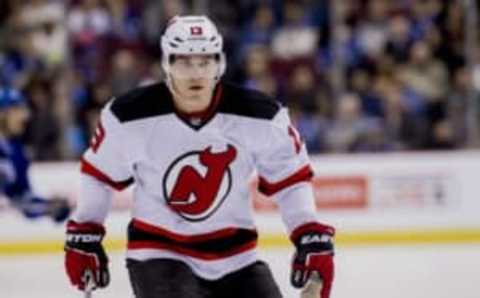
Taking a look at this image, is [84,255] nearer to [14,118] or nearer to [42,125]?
[14,118]

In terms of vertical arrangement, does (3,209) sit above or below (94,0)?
below

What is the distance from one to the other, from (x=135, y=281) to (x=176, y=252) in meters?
0.13

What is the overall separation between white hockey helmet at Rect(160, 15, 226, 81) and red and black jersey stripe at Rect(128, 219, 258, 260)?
40cm

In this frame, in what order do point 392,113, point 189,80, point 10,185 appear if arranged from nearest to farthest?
1. point 189,80
2. point 10,185
3. point 392,113

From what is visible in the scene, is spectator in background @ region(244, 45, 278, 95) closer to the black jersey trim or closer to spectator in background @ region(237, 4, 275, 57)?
spectator in background @ region(237, 4, 275, 57)

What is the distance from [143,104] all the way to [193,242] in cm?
38

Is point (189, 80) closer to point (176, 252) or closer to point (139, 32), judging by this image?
point (176, 252)

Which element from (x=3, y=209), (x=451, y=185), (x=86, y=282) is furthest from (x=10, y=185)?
(x=86, y=282)

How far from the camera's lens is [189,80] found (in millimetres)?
3354

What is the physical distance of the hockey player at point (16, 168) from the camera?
21.0 ft

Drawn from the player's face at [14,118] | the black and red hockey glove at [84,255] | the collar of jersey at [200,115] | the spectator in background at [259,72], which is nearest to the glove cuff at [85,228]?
the black and red hockey glove at [84,255]

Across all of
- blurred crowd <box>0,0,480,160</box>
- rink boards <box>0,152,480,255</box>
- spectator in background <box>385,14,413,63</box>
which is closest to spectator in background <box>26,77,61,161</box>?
blurred crowd <box>0,0,480,160</box>

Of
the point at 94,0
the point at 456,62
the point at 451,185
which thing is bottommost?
the point at 451,185

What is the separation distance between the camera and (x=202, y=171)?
3424 millimetres
